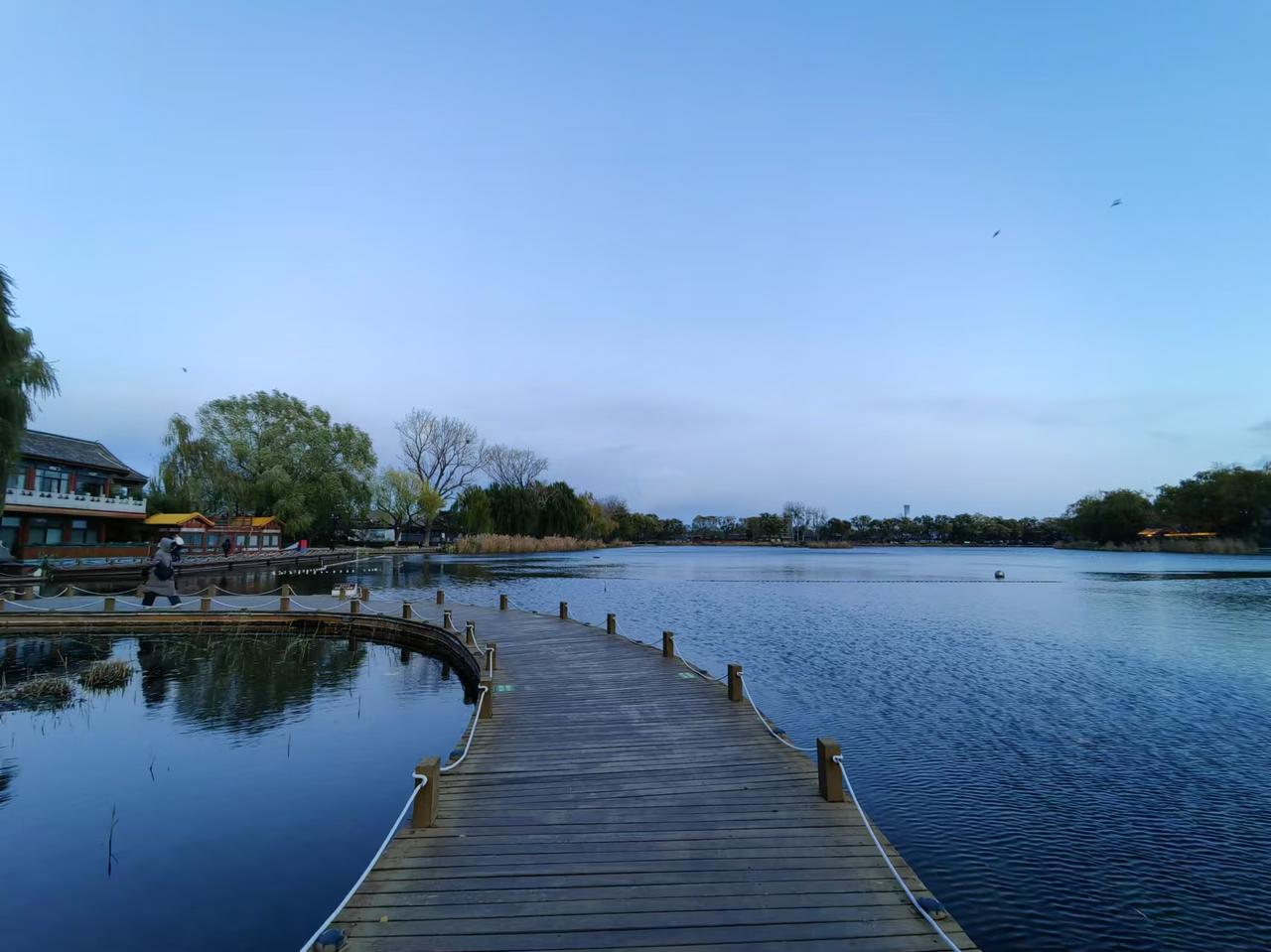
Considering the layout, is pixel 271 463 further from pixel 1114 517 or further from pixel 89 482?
pixel 1114 517

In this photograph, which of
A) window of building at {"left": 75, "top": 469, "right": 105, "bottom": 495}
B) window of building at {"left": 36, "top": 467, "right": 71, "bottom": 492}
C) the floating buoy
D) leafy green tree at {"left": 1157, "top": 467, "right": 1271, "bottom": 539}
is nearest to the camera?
the floating buoy

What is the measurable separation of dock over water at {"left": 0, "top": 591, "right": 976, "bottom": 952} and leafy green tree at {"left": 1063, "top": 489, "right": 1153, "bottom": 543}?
119287 mm

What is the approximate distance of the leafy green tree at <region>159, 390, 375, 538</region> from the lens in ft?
156

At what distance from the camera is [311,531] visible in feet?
187

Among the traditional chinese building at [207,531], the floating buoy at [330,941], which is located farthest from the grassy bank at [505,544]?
the floating buoy at [330,941]

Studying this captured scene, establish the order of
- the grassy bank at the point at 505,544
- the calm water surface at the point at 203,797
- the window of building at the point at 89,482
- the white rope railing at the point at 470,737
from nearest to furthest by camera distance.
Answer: the calm water surface at the point at 203,797 → the white rope railing at the point at 470,737 → the window of building at the point at 89,482 → the grassy bank at the point at 505,544

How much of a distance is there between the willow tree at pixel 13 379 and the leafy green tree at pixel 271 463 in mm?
26676

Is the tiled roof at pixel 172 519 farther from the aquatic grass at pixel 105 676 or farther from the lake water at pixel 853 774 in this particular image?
the aquatic grass at pixel 105 676

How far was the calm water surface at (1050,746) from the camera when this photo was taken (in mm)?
5430

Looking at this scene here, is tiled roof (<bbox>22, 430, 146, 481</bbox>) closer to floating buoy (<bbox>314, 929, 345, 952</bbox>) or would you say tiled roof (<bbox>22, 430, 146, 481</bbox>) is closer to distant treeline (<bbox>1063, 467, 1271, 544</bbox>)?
floating buoy (<bbox>314, 929, 345, 952</bbox>)

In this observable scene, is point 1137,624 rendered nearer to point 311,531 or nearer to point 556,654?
point 556,654

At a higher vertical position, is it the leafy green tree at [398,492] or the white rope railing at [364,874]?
the leafy green tree at [398,492]

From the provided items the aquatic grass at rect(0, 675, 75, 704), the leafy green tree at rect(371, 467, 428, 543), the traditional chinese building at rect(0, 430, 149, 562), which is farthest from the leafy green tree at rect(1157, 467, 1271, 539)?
the traditional chinese building at rect(0, 430, 149, 562)

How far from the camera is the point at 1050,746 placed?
926 centimetres
